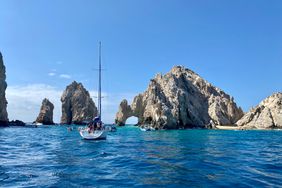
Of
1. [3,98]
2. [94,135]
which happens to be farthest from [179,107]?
[94,135]

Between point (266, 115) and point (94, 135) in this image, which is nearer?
point (94, 135)

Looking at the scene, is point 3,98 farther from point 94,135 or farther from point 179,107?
point 94,135

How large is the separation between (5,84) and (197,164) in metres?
155

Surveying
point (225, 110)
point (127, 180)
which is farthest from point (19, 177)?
point (225, 110)

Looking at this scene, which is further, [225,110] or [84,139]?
[225,110]

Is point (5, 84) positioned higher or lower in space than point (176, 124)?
higher

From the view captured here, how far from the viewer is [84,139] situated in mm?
57219

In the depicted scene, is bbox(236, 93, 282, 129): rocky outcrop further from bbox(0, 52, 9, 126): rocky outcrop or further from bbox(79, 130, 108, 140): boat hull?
bbox(0, 52, 9, 126): rocky outcrop

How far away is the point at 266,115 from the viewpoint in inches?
5906

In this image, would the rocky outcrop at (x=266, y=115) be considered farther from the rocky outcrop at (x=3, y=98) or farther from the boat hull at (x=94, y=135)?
the rocky outcrop at (x=3, y=98)

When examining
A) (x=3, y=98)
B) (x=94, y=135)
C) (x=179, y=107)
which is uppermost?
(x=3, y=98)

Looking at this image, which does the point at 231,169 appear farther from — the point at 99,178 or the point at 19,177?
the point at 19,177

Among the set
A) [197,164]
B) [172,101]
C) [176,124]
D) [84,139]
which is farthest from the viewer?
[172,101]

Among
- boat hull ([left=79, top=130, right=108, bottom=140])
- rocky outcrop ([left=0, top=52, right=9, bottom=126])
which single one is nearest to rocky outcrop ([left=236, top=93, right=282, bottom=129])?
boat hull ([left=79, top=130, right=108, bottom=140])
